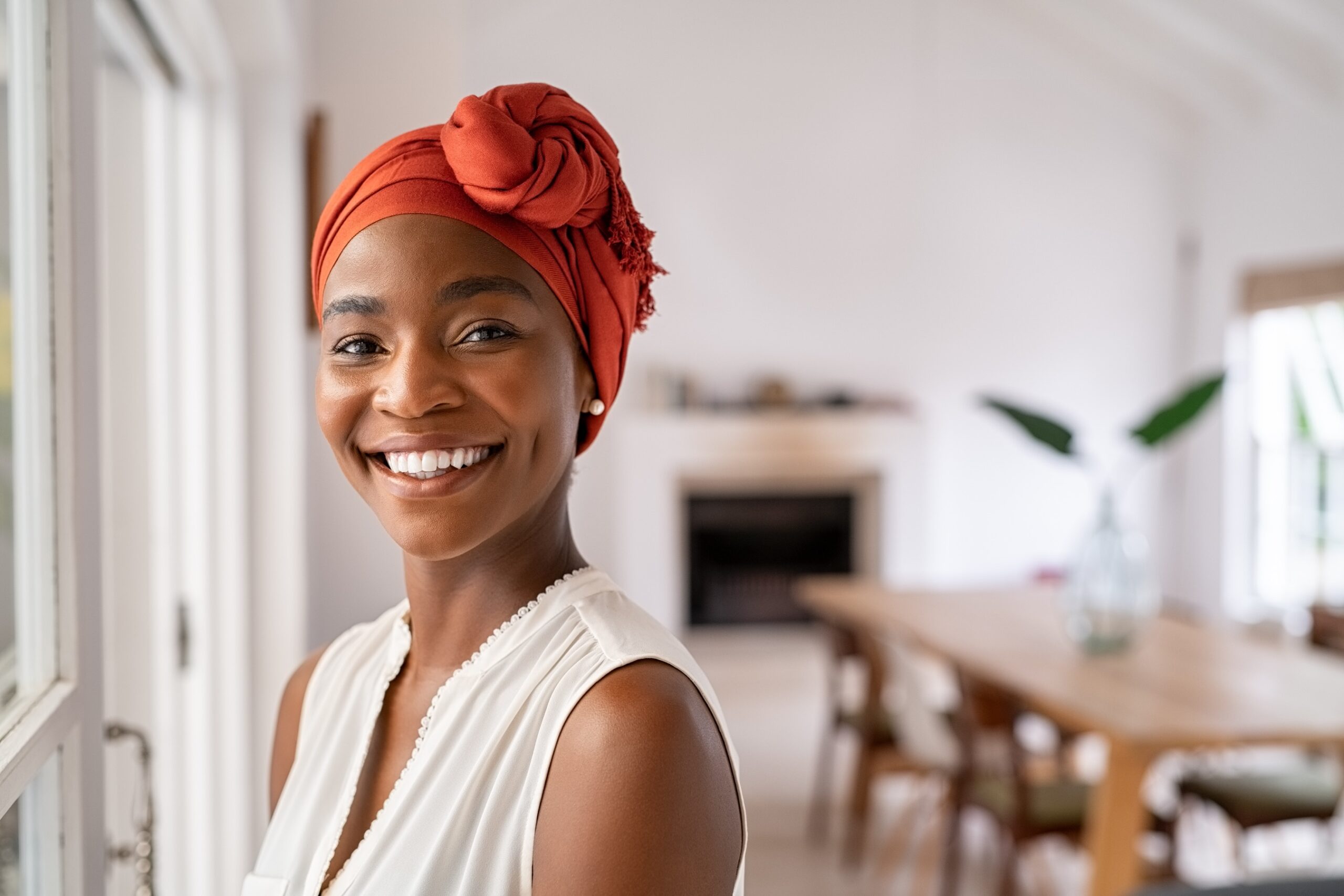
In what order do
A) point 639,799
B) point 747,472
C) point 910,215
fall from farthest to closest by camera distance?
point 910,215, point 747,472, point 639,799

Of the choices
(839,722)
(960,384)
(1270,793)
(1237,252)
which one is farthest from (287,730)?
(1237,252)

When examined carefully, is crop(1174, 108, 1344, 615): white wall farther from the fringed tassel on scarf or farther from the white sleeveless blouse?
the white sleeveless blouse

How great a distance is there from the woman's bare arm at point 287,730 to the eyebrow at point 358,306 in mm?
361

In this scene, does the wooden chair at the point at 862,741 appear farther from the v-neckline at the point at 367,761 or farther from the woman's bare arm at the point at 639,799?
the woman's bare arm at the point at 639,799

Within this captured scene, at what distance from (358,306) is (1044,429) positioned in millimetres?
2708

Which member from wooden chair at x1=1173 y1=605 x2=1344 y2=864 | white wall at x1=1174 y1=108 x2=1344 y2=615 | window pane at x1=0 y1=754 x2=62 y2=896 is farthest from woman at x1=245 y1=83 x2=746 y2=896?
white wall at x1=1174 y1=108 x2=1344 y2=615

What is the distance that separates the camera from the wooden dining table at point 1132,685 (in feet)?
8.70

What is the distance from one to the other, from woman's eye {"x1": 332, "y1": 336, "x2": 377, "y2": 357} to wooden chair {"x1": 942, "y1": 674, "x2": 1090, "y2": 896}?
8.80 feet

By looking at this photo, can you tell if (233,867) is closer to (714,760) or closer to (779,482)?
(714,760)

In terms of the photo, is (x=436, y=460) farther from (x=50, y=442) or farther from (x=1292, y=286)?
(x=1292, y=286)

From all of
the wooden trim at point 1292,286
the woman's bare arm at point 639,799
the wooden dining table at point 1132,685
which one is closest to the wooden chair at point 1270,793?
the wooden dining table at point 1132,685

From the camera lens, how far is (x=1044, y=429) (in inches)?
126

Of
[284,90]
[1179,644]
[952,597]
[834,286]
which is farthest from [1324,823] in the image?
[834,286]

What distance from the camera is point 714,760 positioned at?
0.72 meters
